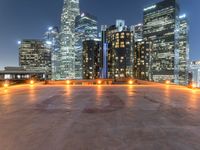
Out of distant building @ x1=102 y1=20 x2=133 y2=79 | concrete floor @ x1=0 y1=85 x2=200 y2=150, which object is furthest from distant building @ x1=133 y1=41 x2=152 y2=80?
concrete floor @ x1=0 y1=85 x2=200 y2=150

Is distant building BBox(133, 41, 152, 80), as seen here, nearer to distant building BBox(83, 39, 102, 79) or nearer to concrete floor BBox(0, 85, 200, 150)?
distant building BBox(83, 39, 102, 79)

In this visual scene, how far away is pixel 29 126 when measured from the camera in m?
7.27

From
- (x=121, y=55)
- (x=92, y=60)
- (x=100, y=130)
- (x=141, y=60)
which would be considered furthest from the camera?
(x=92, y=60)

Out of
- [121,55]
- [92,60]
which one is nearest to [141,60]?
[121,55]

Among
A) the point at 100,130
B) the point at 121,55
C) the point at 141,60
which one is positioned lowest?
the point at 100,130

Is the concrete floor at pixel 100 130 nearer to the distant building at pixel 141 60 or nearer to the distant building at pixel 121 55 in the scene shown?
the distant building at pixel 121 55

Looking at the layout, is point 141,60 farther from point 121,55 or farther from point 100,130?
point 100,130

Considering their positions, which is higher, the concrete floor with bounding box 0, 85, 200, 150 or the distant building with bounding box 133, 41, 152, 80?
the distant building with bounding box 133, 41, 152, 80

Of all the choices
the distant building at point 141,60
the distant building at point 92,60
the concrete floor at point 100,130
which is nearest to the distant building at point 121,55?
the distant building at point 141,60

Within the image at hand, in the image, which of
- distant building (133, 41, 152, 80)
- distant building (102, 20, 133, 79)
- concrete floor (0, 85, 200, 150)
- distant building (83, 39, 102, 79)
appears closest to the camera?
concrete floor (0, 85, 200, 150)

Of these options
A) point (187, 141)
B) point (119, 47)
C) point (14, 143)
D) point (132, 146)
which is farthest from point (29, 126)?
point (119, 47)

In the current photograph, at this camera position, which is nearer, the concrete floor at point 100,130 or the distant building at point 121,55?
the concrete floor at point 100,130

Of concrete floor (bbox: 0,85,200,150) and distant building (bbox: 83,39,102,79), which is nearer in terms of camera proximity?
concrete floor (bbox: 0,85,200,150)

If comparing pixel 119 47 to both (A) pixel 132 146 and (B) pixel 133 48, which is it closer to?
(B) pixel 133 48
